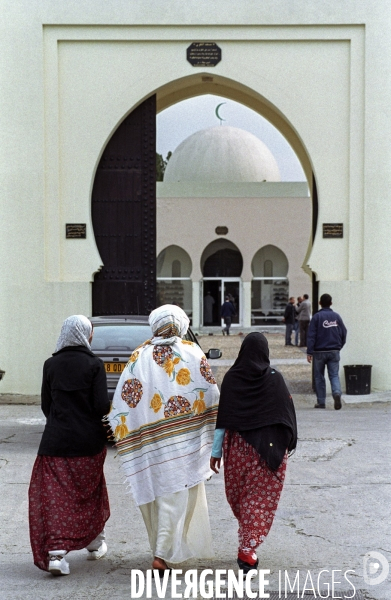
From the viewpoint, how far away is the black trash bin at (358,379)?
562 inches

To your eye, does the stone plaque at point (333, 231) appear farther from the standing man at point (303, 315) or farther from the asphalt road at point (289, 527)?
the standing man at point (303, 315)

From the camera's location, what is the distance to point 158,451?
5.74m

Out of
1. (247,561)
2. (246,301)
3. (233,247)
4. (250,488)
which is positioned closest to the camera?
(247,561)

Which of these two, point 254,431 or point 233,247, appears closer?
point 254,431

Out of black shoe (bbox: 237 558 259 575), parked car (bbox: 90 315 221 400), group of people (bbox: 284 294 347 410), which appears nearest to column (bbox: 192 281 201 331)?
group of people (bbox: 284 294 347 410)

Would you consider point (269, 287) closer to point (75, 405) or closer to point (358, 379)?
point (358, 379)

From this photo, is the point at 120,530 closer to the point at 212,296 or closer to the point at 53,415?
the point at 53,415

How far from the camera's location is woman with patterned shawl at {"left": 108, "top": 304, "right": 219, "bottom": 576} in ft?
18.7

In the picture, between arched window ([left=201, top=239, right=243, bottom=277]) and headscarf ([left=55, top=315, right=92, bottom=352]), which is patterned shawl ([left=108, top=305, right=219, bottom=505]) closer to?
headscarf ([left=55, top=315, right=92, bottom=352])

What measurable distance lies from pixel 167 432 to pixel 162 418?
0.09m

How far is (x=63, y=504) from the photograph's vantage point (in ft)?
18.6

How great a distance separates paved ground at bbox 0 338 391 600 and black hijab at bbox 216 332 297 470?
30.8 inches

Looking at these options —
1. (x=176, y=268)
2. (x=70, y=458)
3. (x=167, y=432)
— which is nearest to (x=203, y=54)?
(x=167, y=432)

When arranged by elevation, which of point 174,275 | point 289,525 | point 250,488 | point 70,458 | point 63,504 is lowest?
point 289,525
